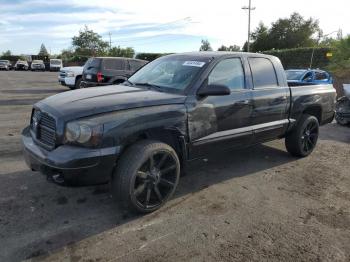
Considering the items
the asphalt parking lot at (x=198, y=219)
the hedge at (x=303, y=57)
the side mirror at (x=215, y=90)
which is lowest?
the asphalt parking lot at (x=198, y=219)

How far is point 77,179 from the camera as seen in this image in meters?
3.57

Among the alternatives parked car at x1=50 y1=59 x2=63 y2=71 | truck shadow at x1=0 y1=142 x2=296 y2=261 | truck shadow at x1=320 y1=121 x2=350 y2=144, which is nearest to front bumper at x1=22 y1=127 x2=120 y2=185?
truck shadow at x1=0 y1=142 x2=296 y2=261

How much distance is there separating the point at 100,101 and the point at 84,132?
511 millimetres

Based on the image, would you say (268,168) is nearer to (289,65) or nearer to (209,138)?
(209,138)

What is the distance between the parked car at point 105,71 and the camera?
13.8 meters

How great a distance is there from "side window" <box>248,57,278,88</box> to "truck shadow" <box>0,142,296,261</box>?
4.48ft

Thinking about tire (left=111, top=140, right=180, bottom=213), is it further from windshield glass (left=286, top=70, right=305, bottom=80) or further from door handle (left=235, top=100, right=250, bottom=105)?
windshield glass (left=286, top=70, right=305, bottom=80)

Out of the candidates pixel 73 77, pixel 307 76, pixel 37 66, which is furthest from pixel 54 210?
pixel 37 66

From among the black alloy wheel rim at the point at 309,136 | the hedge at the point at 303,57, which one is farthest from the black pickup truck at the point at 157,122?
the hedge at the point at 303,57

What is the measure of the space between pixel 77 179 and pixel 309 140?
14.7ft

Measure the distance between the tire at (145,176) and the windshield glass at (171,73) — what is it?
91 cm

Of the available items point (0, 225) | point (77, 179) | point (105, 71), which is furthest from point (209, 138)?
point (105, 71)

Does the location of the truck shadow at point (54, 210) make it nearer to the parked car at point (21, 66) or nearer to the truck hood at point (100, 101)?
the truck hood at point (100, 101)

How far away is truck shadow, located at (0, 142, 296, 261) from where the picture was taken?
3.41 meters
